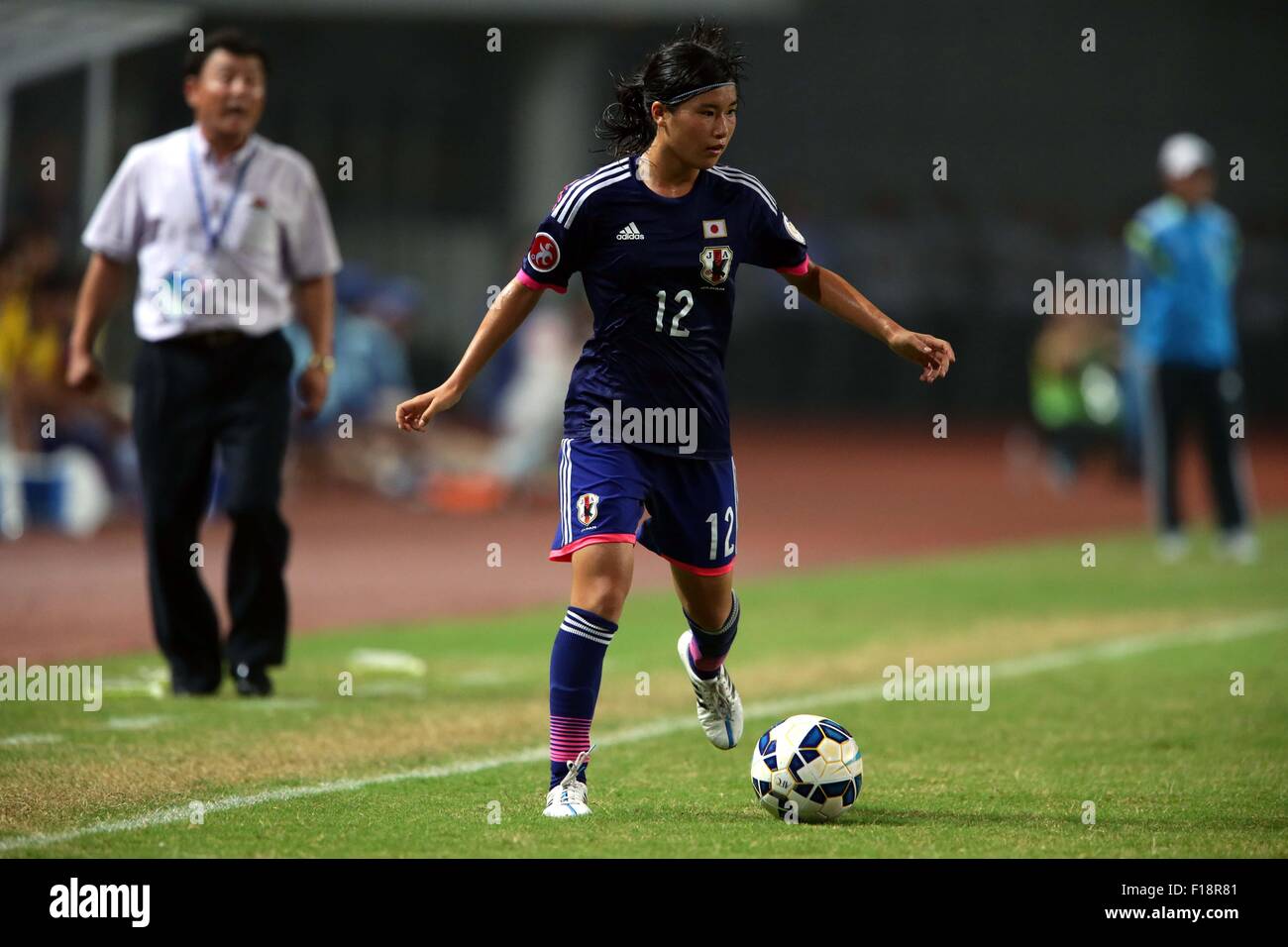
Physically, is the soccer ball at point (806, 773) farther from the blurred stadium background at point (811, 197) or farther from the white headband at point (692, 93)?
the blurred stadium background at point (811, 197)

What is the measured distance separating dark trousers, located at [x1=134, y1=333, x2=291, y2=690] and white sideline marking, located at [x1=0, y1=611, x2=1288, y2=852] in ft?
6.14

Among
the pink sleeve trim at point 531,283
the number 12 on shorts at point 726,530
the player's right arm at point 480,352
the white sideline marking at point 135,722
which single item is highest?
the pink sleeve trim at point 531,283

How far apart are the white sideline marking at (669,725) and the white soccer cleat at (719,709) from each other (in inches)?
28.7

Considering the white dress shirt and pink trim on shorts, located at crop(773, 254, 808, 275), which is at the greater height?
the white dress shirt

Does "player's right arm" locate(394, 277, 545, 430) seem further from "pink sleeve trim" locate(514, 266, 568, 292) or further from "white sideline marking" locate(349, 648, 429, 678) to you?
"white sideline marking" locate(349, 648, 429, 678)

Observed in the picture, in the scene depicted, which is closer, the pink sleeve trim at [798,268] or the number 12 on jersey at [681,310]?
the number 12 on jersey at [681,310]

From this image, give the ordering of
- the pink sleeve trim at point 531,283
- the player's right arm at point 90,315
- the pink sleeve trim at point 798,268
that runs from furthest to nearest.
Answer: the player's right arm at point 90,315
the pink sleeve trim at point 798,268
the pink sleeve trim at point 531,283

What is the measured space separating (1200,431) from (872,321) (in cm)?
992

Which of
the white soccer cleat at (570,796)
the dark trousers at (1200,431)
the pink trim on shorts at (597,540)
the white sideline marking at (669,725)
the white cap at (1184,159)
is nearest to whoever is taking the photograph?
the white sideline marking at (669,725)

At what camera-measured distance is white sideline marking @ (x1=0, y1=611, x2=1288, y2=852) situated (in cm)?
639

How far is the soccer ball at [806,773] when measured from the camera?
654cm

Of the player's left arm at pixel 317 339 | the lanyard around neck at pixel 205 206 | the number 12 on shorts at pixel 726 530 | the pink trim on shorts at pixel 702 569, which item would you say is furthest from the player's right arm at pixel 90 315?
the number 12 on shorts at pixel 726 530

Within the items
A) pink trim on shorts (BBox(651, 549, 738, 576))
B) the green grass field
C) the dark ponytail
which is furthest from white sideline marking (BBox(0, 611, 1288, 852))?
the dark ponytail
